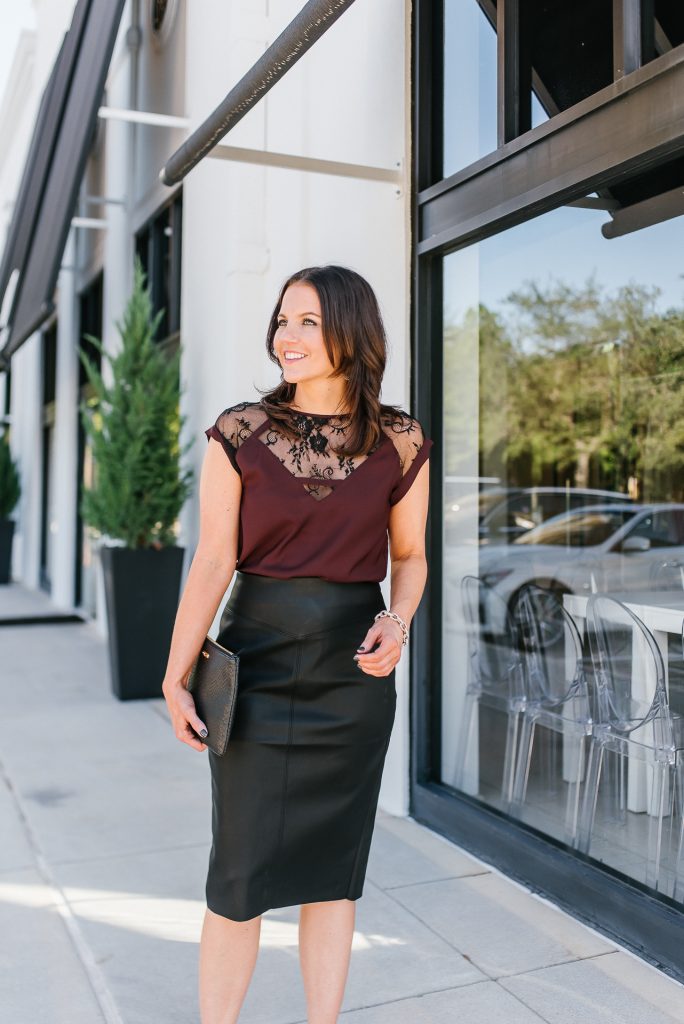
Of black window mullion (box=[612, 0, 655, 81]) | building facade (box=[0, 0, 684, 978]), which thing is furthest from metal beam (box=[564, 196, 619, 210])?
black window mullion (box=[612, 0, 655, 81])

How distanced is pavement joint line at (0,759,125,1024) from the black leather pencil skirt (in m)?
0.73

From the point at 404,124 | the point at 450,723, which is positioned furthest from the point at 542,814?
the point at 404,124

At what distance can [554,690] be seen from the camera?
3.73 m

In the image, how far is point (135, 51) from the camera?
8.43m

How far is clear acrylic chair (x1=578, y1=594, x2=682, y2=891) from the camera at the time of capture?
3.00m

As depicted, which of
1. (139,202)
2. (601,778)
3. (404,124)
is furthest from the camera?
(139,202)

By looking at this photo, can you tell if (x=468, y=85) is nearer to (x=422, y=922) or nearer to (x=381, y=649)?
(x=381, y=649)

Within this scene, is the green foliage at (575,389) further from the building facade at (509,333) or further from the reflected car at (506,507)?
the reflected car at (506,507)

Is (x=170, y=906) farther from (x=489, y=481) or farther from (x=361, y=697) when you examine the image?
(x=489, y=481)

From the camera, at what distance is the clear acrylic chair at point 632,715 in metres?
3.00

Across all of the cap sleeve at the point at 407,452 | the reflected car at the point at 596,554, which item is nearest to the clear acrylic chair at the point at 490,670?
the reflected car at the point at 596,554

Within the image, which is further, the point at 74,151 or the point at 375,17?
the point at 74,151

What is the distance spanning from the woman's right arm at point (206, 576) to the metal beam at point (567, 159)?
5.19 ft

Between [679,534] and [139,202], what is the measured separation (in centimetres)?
591
